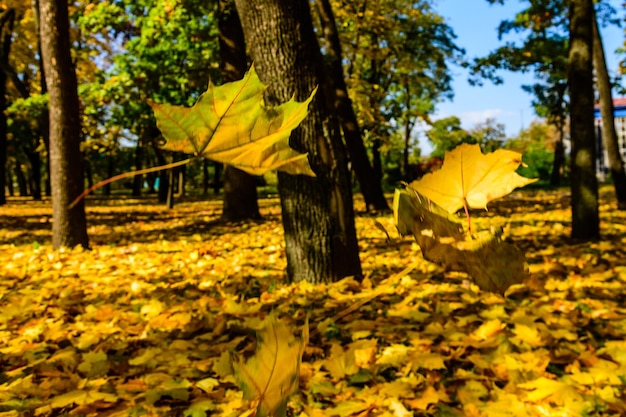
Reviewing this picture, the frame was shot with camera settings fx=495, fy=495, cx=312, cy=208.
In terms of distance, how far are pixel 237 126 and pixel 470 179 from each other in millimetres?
276

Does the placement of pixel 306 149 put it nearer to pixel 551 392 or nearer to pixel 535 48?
pixel 551 392

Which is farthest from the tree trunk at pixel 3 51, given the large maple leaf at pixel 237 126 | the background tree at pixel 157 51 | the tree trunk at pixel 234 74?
the large maple leaf at pixel 237 126

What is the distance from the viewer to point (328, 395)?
1.90 meters

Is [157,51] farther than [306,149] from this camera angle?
Yes

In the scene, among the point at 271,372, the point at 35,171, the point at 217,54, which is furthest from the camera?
the point at 35,171

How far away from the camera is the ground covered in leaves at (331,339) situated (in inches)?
70.7

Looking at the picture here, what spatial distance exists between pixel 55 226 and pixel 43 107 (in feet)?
12.0

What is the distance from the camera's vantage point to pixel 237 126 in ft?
1.87

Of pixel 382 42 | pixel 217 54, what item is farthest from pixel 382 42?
pixel 217 54

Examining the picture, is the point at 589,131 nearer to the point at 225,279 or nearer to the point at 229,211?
the point at 225,279

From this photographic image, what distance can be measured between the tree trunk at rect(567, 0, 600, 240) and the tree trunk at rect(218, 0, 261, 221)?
4683 mm

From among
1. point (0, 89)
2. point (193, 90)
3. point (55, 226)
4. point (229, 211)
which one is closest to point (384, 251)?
point (55, 226)

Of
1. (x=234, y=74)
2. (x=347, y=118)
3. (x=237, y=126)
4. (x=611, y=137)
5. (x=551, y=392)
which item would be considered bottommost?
(x=551, y=392)

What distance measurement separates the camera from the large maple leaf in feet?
1.82
